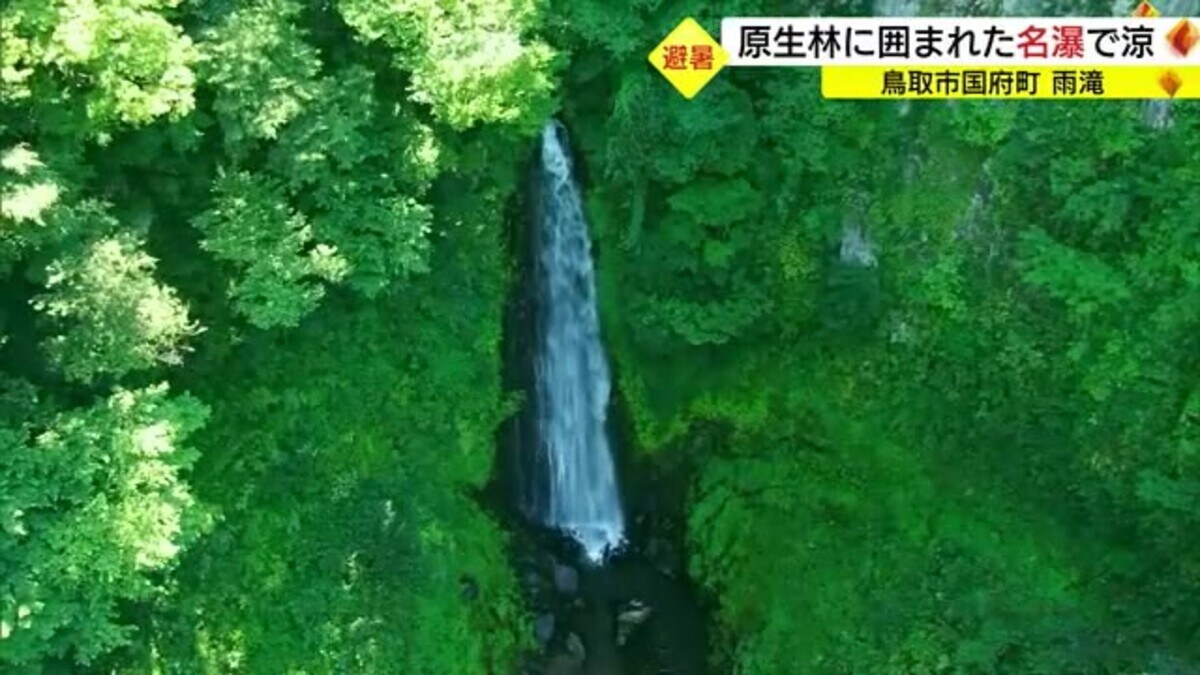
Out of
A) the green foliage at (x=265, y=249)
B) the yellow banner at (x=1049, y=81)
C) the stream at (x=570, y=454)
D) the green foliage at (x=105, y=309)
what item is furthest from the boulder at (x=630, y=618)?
the yellow banner at (x=1049, y=81)

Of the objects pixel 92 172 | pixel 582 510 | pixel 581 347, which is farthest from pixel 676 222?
pixel 92 172

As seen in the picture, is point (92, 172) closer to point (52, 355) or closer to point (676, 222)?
point (52, 355)

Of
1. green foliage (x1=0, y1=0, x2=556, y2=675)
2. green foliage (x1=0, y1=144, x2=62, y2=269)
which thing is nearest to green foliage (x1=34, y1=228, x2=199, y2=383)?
green foliage (x1=0, y1=0, x2=556, y2=675)

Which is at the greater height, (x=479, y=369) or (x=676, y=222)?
(x=676, y=222)
